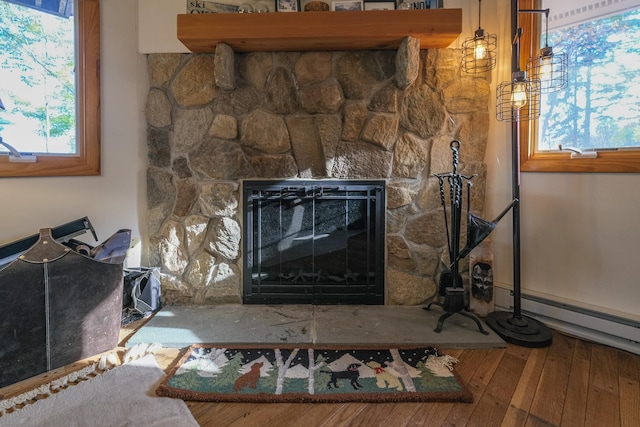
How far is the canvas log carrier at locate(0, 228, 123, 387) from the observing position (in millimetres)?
1319

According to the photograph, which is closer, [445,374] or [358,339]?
[445,374]

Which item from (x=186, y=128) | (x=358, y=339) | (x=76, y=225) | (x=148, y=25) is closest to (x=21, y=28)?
(x=148, y=25)

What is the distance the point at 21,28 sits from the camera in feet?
5.64

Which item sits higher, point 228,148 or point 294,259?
point 228,148

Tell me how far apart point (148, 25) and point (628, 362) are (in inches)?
124

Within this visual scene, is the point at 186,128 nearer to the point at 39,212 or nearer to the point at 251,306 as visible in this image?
the point at 39,212

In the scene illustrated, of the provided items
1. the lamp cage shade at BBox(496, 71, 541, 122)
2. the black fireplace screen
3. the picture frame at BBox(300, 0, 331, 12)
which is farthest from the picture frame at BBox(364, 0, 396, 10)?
the black fireplace screen

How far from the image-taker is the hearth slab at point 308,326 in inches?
64.3

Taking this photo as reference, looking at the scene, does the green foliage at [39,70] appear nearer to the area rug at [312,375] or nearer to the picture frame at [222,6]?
A: the picture frame at [222,6]

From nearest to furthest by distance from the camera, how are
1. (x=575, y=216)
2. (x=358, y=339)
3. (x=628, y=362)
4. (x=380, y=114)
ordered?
(x=628, y=362)
(x=358, y=339)
(x=575, y=216)
(x=380, y=114)

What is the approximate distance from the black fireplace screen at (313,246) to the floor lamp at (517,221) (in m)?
0.70

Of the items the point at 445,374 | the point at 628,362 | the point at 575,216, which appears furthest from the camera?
the point at 575,216

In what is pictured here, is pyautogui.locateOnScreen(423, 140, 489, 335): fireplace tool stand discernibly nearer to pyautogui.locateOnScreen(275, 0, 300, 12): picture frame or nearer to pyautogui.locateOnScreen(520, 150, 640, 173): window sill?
pyautogui.locateOnScreen(520, 150, 640, 173): window sill

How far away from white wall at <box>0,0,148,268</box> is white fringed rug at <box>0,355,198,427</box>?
936mm
